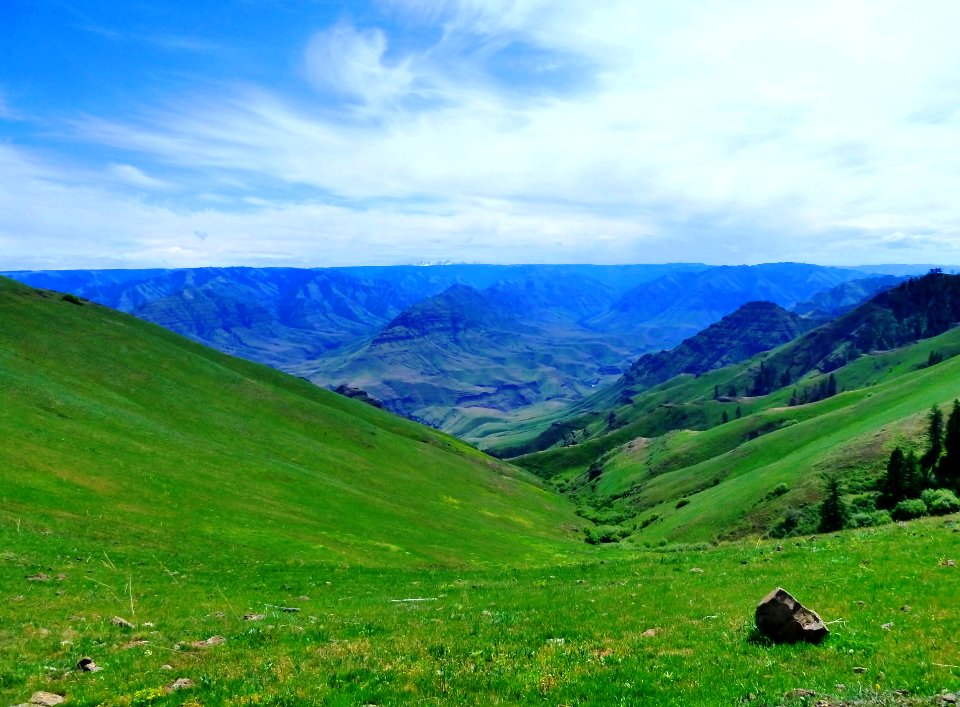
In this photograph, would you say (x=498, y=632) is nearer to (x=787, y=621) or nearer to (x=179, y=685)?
(x=787, y=621)

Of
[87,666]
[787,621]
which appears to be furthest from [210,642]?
[787,621]

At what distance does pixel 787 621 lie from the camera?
632 inches

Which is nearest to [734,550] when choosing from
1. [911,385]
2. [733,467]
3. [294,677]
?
[294,677]

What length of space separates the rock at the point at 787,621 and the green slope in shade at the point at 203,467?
116 ft

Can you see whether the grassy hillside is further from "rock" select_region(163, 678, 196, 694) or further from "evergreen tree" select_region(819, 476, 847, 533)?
"rock" select_region(163, 678, 196, 694)

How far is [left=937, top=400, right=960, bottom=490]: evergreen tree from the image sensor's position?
57.3 metres

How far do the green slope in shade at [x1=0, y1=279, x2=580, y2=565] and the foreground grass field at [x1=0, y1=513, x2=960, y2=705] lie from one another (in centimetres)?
940

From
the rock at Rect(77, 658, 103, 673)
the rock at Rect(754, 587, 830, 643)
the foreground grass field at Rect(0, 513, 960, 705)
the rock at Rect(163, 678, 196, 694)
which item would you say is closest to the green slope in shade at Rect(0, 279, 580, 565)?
the foreground grass field at Rect(0, 513, 960, 705)

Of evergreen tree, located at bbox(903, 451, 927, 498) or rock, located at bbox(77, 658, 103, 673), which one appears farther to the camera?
evergreen tree, located at bbox(903, 451, 927, 498)

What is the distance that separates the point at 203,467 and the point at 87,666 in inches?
1904

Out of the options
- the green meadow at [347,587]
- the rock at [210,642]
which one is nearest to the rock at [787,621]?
the green meadow at [347,587]

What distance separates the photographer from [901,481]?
2111 inches

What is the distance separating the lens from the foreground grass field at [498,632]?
13.7 metres

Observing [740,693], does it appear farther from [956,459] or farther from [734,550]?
[956,459]
